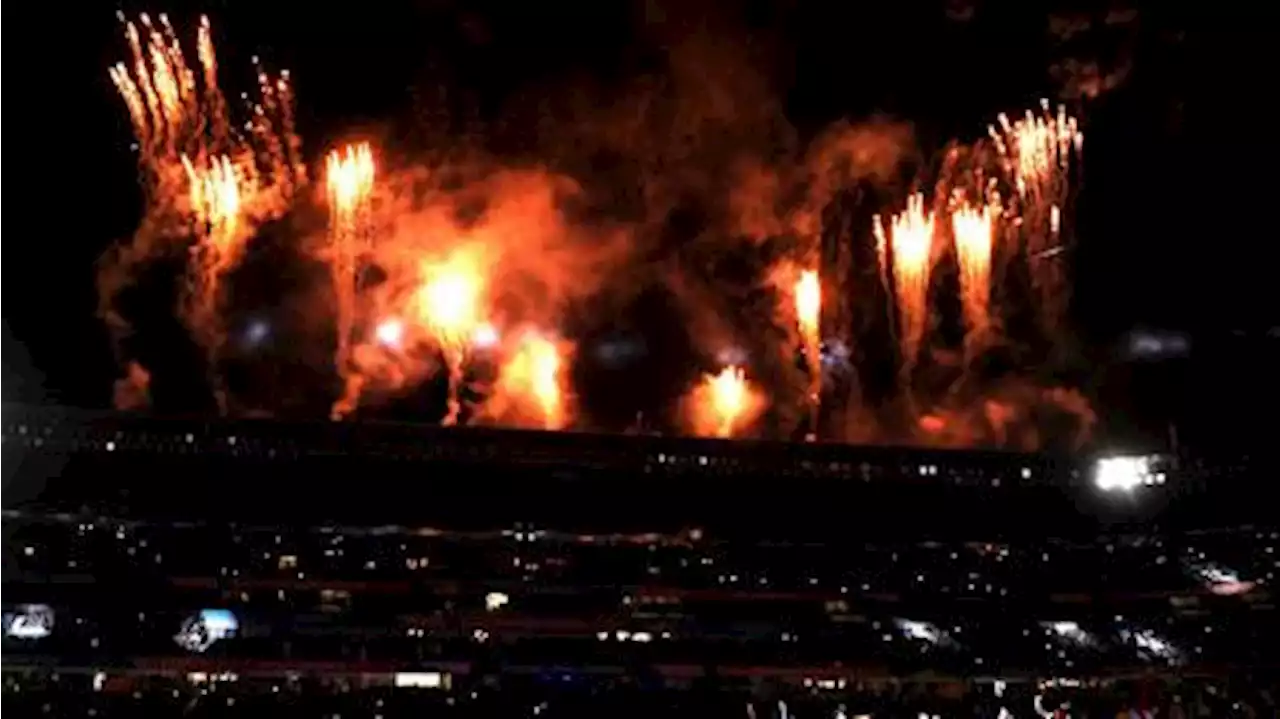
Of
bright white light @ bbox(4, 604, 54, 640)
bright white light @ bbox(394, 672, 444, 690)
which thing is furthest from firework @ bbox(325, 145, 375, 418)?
bright white light @ bbox(394, 672, 444, 690)

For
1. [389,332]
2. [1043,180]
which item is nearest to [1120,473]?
[1043,180]

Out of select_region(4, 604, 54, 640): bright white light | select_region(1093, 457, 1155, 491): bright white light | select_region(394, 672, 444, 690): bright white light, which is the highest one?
select_region(1093, 457, 1155, 491): bright white light

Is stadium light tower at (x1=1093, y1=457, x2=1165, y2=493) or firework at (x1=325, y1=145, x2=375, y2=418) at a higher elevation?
firework at (x1=325, y1=145, x2=375, y2=418)

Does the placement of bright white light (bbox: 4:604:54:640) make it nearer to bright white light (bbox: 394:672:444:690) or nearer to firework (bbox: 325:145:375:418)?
bright white light (bbox: 394:672:444:690)

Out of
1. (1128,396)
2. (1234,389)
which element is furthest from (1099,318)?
(1234,389)

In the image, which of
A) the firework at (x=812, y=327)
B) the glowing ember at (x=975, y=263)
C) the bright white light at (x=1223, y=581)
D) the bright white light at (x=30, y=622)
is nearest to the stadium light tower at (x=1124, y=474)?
the bright white light at (x=1223, y=581)

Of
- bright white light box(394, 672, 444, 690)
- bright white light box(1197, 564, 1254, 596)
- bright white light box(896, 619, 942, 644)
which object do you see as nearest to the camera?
bright white light box(394, 672, 444, 690)

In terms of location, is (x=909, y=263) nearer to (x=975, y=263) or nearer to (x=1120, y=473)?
(x=975, y=263)
